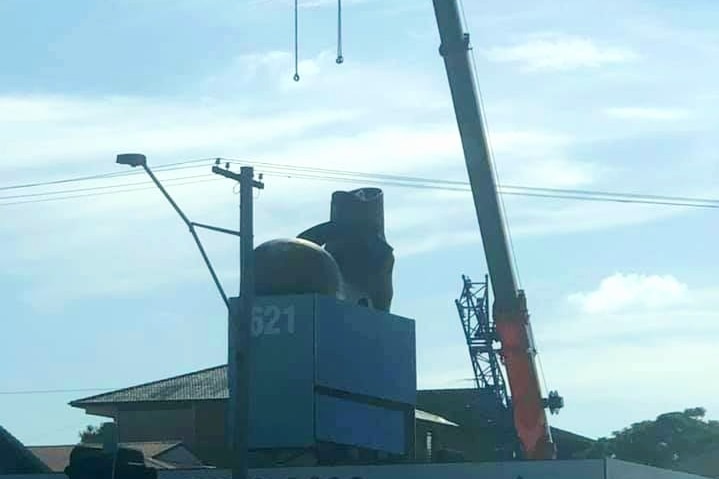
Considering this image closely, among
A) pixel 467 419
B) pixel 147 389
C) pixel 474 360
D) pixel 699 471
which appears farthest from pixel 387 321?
pixel 699 471

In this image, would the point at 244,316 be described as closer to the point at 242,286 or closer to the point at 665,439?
the point at 242,286

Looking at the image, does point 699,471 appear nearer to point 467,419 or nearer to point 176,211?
point 467,419

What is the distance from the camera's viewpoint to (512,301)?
3341cm

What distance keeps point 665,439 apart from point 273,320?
4999 centimetres

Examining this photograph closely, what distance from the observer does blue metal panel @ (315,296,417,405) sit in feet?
112

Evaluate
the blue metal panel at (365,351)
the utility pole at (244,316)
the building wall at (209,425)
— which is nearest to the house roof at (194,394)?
the building wall at (209,425)

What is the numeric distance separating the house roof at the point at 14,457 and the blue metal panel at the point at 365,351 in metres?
12.1

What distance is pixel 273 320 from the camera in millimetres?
34000

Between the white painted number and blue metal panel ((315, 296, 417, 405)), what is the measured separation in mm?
593

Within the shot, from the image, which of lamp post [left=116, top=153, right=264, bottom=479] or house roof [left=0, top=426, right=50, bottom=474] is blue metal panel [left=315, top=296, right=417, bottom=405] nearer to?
lamp post [left=116, top=153, right=264, bottom=479]

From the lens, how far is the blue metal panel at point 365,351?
3422 cm

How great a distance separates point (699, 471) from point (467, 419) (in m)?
11.6

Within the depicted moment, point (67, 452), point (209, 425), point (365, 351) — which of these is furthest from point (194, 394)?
point (365, 351)

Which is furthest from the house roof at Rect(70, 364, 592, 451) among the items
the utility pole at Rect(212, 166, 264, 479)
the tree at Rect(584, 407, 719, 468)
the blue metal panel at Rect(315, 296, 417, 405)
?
the utility pole at Rect(212, 166, 264, 479)
